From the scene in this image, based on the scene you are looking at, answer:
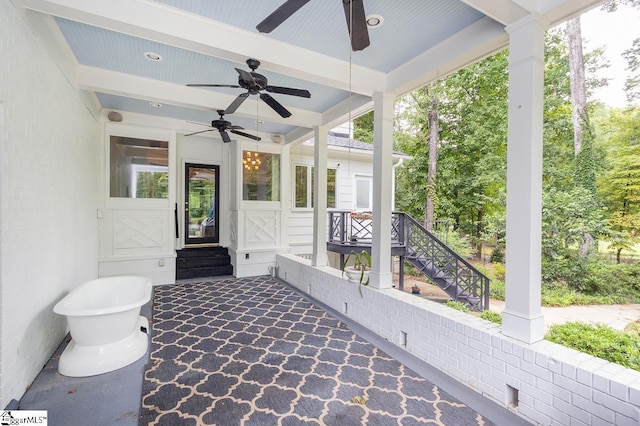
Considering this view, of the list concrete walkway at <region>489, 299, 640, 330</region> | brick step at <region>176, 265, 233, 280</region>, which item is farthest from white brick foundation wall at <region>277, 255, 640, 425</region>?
concrete walkway at <region>489, 299, 640, 330</region>

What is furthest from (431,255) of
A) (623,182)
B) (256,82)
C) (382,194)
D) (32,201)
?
(32,201)

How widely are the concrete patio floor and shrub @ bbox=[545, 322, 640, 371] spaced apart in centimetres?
135

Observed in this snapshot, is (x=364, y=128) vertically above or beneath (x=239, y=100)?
above

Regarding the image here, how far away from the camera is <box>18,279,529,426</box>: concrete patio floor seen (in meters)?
2.13

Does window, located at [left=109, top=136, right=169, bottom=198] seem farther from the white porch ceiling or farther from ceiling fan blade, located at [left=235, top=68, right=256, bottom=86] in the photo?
ceiling fan blade, located at [left=235, top=68, right=256, bottom=86]

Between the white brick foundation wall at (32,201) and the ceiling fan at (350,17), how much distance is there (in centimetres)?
183

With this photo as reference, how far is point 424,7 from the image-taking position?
2480mm

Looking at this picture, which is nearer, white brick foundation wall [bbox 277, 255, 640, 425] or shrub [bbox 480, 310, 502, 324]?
white brick foundation wall [bbox 277, 255, 640, 425]

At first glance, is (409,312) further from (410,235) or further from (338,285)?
(410,235)

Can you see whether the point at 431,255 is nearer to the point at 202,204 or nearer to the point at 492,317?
the point at 492,317

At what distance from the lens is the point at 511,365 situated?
224cm

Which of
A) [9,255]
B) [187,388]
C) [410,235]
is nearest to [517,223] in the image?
[187,388]

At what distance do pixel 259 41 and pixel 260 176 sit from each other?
4017mm

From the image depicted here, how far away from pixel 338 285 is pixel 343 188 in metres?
4.30
